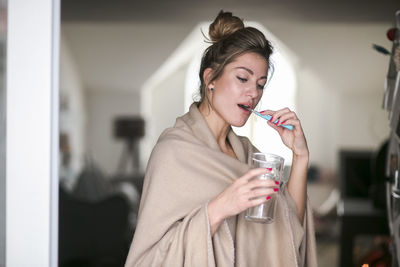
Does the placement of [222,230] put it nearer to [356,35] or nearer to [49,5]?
[49,5]

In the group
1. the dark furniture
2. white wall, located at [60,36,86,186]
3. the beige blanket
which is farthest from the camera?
white wall, located at [60,36,86,186]

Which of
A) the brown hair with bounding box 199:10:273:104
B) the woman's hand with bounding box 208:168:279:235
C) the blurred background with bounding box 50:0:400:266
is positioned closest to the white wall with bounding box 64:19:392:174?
the blurred background with bounding box 50:0:400:266

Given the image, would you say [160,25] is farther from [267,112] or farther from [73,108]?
[73,108]

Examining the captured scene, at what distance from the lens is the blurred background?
2.12 metres

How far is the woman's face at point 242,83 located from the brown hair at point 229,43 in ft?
0.05

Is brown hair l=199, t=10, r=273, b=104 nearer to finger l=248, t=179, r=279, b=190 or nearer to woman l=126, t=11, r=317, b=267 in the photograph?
woman l=126, t=11, r=317, b=267

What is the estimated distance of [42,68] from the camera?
4.37ft

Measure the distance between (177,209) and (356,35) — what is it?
2.19 metres

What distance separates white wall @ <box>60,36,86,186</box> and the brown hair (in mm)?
4583

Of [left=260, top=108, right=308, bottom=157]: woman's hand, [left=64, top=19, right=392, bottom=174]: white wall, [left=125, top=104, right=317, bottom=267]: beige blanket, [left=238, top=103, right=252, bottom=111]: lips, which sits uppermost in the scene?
[left=64, top=19, right=392, bottom=174]: white wall

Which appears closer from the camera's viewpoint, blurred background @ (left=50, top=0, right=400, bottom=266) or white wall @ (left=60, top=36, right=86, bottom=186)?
blurred background @ (left=50, top=0, right=400, bottom=266)

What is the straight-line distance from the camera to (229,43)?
4.91ft

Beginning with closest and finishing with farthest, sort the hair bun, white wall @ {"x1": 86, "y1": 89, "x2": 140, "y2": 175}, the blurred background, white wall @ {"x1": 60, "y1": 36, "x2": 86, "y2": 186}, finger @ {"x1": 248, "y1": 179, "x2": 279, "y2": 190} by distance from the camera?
1. finger @ {"x1": 248, "y1": 179, "x2": 279, "y2": 190}
2. the hair bun
3. the blurred background
4. white wall @ {"x1": 60, "y1": 36, "x2": 86, "y2": 186}
5. white wall @ {"x1": 86, "y1": 89, "x2": 140, "y2": 175}

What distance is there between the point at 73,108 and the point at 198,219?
18.8 ft
